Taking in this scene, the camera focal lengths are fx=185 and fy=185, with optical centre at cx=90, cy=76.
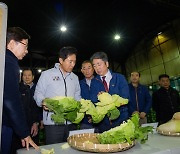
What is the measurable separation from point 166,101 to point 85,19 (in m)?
5.04

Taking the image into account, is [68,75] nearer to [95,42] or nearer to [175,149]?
[175,149]

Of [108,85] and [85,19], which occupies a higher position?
[85,19]

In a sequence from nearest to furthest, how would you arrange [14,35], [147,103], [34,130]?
[14,35] < [34,130] < [147,103]

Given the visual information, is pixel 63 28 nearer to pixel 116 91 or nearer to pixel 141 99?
pixel 141 99

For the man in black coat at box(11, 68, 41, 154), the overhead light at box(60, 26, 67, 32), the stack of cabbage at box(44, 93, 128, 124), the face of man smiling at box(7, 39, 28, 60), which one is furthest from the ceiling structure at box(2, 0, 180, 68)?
the stack of cabbage at box(44, 93, 128, 124)

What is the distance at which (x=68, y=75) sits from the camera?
8.75 feet

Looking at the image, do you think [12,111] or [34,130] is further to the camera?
[34,130]

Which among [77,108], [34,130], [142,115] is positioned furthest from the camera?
[142,115]

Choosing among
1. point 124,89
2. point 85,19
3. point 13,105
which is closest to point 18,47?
point 13,105

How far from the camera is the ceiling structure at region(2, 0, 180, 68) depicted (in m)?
6.63

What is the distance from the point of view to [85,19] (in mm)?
7859

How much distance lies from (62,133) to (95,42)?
339 inches

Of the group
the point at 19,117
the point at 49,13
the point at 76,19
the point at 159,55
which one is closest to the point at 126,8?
the point at 76,19

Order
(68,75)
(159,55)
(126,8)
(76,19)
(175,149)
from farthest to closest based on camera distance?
(159,55)
(126,8)
(76,19)
(68,75)
(175,149)
